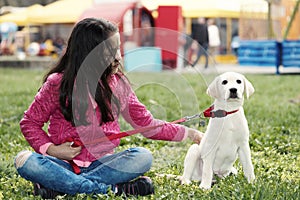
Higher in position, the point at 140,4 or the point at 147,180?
the point at 147,180

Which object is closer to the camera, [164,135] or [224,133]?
[224,133]

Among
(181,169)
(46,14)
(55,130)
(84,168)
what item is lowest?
(46,14)

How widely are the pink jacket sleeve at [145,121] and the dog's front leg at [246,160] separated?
422 mm

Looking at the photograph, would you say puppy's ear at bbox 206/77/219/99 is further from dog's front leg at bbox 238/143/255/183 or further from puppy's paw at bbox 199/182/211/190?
puppy's paw at bbox 199/182/211/190

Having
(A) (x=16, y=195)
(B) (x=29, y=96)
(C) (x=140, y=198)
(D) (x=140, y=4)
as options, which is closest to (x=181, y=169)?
(C) (x=140, y=198)

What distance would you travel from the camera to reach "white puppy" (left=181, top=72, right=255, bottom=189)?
3.22 metres

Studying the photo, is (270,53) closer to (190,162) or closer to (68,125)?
(190,162)

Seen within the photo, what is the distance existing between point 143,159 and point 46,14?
22.9m

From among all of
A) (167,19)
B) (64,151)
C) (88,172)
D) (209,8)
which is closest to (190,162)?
(88,172)

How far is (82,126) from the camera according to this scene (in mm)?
3324

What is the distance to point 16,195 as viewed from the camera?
133 inches

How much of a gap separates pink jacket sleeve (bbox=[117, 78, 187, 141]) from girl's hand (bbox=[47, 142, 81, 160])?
42cm

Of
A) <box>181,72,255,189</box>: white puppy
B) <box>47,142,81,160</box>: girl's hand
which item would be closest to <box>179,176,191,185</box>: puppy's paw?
<box>181,72,255,189</box>: white puppy

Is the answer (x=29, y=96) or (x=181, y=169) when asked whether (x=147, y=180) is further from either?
(x=29, y=96)
